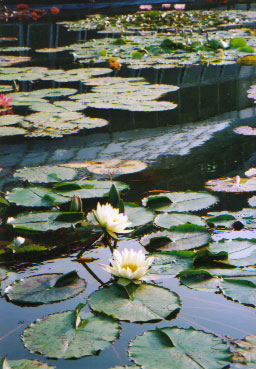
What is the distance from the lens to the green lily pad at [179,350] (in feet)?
3.23

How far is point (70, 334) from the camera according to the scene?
1.09 m

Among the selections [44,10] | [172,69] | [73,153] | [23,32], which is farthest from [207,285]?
[44,10]

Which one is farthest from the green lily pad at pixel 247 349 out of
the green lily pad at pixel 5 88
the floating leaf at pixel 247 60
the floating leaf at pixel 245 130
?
the floating leaf at pixel 247 60

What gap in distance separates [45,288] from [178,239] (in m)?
0.45

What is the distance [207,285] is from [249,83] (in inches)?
117

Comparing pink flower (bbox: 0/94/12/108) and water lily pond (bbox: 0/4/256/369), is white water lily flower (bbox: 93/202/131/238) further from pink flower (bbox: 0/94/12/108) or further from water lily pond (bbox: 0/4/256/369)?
pink flower (bbox: 0/94/12/108)

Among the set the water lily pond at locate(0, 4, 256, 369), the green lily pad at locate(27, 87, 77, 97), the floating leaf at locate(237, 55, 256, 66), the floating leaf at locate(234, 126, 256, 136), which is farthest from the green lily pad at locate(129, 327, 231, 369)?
the floating leaf at locate(237, 55, 256, 66)

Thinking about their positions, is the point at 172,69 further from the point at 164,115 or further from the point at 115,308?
the point at 115,308

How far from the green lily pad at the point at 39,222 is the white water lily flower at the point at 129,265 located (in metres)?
0.39

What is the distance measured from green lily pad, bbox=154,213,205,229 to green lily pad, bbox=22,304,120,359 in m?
0.53

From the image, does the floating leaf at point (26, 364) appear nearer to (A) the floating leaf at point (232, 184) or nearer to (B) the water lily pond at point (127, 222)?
(B) the water lily pond at point (127, 222)

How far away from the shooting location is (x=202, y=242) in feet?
4.94

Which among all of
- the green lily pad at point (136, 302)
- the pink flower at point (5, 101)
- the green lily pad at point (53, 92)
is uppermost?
the green lily pad at point (53, 92)

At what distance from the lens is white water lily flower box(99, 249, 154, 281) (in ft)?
4.19
